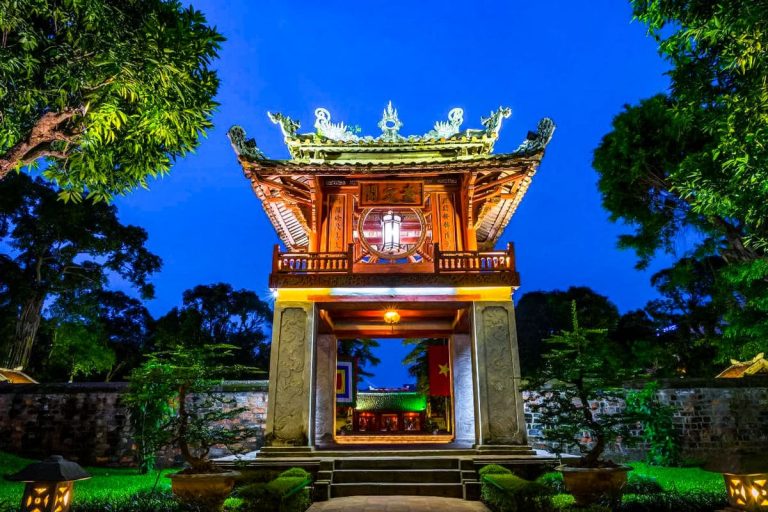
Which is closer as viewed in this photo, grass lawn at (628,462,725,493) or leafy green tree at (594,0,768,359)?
leafy green tree at (594,0,768,359)

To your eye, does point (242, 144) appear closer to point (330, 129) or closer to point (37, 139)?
point (330, 129)

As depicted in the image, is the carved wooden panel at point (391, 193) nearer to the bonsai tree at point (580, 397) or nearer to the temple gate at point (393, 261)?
the temple gate at point (393, 261)

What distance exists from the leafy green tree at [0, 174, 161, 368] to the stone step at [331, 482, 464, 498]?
1344cm

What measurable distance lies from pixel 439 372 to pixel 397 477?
494 cm

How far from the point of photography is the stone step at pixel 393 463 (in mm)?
8156

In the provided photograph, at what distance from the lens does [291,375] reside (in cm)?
880

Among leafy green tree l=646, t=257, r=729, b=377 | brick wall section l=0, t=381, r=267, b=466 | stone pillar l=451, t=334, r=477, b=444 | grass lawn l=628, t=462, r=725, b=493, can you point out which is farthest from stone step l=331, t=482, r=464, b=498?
leafy green tree l=646, t=257, r=729, b=377

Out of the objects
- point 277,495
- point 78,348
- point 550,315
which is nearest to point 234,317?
point 78,348

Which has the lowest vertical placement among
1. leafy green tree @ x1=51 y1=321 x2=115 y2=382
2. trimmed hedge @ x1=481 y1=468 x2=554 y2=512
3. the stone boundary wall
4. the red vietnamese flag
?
trimmed hedge @ x1=481 y1=468 x2=554 y2=512

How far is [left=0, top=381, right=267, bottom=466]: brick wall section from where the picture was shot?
1152cm

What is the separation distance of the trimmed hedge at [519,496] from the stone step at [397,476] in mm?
1321

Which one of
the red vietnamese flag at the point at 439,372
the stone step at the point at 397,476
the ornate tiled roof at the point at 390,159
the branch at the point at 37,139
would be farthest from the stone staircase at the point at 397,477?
the branch at the point at 37,139

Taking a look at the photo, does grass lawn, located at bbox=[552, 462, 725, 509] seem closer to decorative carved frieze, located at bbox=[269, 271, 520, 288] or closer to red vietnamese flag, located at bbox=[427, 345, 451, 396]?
decorative carved frieze, located at bbox=[269, 271, 520, 288]

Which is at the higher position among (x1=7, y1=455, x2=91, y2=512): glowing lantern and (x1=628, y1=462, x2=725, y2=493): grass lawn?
(x1=7, y1=455, x2=91, y2=512): glowing lantern
